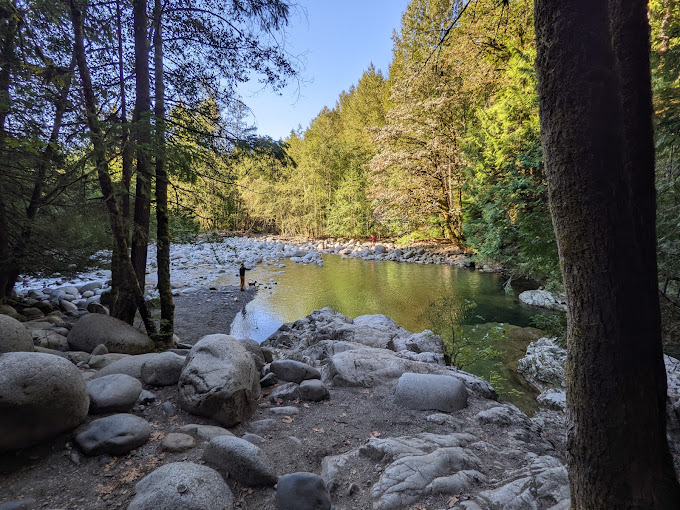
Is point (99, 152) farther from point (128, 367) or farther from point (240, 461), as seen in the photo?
point (240, 461)

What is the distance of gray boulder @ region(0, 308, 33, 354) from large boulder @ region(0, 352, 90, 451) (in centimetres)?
62

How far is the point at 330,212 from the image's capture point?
107 ft

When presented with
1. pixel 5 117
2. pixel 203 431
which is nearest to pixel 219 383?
pixel 203 431

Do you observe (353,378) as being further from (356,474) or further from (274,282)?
(274,282)

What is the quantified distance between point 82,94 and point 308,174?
29246mm

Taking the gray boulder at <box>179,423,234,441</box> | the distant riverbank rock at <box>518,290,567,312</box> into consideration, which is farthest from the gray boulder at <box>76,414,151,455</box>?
the distant riverbank rock at <box>518,290,567,312</box>

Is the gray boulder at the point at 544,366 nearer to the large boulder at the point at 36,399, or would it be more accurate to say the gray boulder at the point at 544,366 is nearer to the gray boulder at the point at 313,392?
the gray boulder at the point at 313,392

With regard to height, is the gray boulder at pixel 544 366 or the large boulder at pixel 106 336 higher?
the large boulder at pixel 106 336

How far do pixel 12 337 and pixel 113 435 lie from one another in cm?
127

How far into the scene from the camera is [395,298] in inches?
449

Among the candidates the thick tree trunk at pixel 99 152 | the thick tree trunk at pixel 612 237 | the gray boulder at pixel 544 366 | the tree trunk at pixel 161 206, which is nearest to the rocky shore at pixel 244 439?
the thick tree trunk at pixel 612 237

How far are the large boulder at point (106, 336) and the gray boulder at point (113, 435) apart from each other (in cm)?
217

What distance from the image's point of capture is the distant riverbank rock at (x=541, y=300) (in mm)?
9230

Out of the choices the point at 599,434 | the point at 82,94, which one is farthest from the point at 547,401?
the point at 82,94
